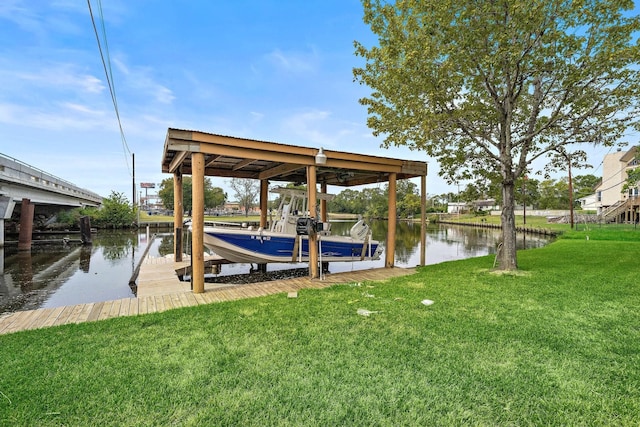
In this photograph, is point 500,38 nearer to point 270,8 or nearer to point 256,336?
point 256,336

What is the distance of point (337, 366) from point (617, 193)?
149ft

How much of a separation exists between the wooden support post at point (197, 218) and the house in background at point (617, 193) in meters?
36.9

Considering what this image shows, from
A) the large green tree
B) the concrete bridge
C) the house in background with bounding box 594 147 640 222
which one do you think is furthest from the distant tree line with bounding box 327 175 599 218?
the large green tree

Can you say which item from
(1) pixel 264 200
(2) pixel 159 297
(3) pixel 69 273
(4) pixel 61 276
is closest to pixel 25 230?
(3) pixel 69 273

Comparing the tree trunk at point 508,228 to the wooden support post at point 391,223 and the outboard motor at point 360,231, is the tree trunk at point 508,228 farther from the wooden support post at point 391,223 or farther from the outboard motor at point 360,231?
the outboard motor at point 360,231

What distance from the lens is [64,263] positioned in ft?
42.6

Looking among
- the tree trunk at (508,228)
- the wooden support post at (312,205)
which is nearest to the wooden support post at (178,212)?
the wooden support post at (312,205)

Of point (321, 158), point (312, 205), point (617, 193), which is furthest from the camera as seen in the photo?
point (617, 193)

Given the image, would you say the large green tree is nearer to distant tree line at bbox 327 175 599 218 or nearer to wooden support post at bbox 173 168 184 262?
wooden support post at bbox 173 168 184 262

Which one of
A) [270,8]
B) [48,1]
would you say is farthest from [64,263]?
[270,8]

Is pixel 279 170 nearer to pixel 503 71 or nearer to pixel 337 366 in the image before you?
pixel 503 71

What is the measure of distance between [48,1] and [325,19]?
26.7ft

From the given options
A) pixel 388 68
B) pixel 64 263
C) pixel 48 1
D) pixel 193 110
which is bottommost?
pixel 64 263

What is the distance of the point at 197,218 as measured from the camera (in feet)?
19.1
